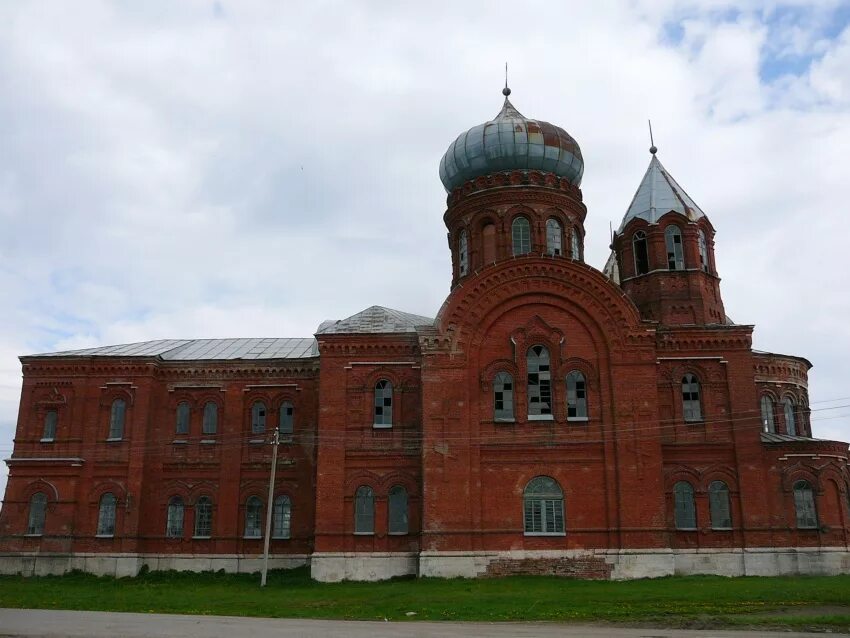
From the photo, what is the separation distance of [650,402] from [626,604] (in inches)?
360

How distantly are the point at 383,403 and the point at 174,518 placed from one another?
9.28 m

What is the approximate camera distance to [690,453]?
88.0 feet

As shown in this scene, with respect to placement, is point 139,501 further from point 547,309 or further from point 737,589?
point 737,589

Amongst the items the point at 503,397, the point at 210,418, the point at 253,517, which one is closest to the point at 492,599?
the point at 503,397

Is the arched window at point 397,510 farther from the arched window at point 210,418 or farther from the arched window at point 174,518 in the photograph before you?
the arched window at point 174,518

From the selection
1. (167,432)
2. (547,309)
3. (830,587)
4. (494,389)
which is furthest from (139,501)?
(830,587)

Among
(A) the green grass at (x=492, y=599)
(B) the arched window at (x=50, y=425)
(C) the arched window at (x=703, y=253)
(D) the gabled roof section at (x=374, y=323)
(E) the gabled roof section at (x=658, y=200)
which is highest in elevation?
(E) the gabled roof section at (x=658, y=200)

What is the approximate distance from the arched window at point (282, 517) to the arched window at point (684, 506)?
44.4ft

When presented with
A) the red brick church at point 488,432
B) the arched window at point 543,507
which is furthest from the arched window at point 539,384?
the arched window at point 543,507

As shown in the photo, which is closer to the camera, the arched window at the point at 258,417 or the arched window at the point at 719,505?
the arched window at the point at 719,505

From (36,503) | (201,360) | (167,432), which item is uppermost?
Answer: (201,360)

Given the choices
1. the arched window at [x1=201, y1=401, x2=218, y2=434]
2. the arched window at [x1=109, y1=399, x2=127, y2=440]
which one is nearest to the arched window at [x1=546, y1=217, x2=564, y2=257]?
the arched window at [x1=201, y1=401, x2=218, y2=434]

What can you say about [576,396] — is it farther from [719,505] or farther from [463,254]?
[463,254]

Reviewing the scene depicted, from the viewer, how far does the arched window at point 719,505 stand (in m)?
26.2
